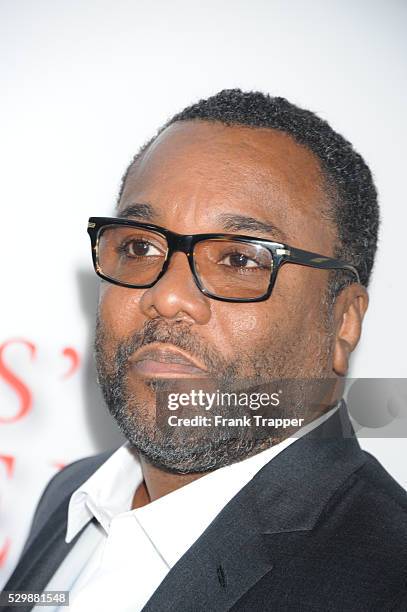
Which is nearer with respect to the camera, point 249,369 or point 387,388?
point 249,369

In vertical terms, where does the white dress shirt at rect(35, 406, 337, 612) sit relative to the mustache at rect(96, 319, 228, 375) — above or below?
below

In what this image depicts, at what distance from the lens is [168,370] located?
109cm

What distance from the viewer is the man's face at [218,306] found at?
108 cm

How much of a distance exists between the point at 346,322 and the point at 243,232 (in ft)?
0.91

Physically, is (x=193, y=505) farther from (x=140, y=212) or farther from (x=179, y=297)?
(x=140, y=212)

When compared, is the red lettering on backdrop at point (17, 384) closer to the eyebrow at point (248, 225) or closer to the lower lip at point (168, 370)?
the lower lip at point (168, 370)

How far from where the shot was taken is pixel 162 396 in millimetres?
1099

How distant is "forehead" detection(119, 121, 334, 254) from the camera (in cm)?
112

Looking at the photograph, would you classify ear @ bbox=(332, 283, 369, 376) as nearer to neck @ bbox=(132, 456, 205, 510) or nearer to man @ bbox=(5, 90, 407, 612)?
man @ bbox=(5, 90, 407, 612)

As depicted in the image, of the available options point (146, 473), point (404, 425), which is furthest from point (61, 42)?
point (404, 425)

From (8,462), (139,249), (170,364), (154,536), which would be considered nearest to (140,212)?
(139,249)

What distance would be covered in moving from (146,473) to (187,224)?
0.47 m

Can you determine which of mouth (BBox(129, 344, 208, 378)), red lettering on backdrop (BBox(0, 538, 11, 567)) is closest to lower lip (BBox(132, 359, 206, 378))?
mouth (BBox(129, 344, 208, 378))

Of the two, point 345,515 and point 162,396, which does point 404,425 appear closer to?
point 345,515
